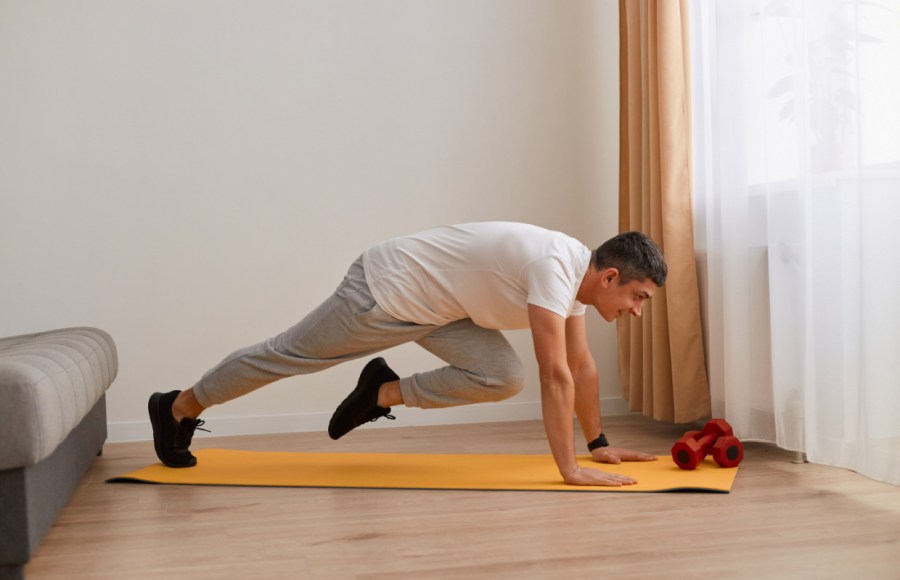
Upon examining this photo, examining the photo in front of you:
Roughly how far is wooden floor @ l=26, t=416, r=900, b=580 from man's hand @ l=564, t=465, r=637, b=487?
50 mm

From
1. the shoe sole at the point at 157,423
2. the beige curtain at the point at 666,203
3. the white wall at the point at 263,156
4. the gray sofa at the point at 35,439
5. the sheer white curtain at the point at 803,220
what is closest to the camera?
the gray sofa at the point at 35,439

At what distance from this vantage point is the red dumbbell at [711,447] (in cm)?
253

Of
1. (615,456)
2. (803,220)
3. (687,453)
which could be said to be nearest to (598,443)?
(615,456)

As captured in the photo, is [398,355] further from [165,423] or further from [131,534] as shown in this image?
[131,534]

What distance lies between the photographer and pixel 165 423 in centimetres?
266

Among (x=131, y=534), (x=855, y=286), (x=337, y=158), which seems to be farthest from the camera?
(x=337, y=158)

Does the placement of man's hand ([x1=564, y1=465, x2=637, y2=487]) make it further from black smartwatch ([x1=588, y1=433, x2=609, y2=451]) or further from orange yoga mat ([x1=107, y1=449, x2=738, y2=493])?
black smartwatch ([x1=588, y1=433, x2=609, y2=451])

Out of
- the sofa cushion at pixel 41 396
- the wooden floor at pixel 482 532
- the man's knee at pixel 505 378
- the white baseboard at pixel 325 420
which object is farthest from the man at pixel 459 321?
the white baseboard at pixel 325 420

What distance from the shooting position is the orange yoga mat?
2.40 metres

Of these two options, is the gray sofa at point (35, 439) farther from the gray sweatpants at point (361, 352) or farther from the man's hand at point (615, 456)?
the man's hand at point (615, 456)

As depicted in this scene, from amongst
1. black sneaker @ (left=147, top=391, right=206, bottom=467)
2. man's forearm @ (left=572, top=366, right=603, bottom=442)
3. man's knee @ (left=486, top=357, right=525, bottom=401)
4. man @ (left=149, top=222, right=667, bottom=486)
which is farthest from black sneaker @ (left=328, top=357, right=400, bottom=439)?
man's forearm @ (left=572, top=366, right=603, bottom=442)

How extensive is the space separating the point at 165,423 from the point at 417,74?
1739mm

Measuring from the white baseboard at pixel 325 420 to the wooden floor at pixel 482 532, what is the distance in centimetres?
80

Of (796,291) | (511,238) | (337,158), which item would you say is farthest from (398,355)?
(796,291)
